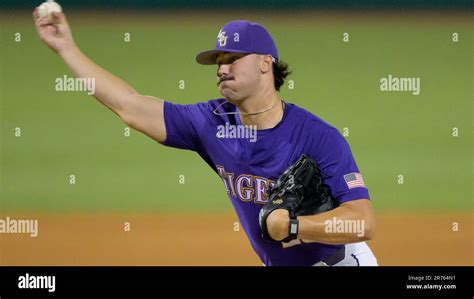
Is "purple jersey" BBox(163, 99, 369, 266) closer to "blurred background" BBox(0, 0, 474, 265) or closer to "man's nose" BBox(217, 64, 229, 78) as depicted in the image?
"man's nose" BBox(217, 64, 229, 78)

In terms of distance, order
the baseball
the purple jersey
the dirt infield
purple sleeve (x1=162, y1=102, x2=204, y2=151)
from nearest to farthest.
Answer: the baseball → the purple jersey → purple sleeve (x1=162, y1=102, x2=204, y2=151) → the dirt infield

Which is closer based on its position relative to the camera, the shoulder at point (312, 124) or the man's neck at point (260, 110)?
the shoulder at point (312, 124)

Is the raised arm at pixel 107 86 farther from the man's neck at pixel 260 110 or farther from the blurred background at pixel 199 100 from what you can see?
the blurred background at pixel 199 100

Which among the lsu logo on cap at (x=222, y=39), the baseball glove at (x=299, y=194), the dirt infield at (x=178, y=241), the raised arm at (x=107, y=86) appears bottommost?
the dirt infield at (x=178, y=241)

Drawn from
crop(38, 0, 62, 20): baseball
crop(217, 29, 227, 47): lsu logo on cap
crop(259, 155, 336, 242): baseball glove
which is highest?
crop(38, 0, 62, 20): baseball

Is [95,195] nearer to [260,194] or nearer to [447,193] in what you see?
[447,193]

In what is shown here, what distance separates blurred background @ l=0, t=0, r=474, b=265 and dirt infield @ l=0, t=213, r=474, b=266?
3 cm

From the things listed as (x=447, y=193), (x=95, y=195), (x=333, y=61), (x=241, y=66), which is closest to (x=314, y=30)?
(x=333, y=61)

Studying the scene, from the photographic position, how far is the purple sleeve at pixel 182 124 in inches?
199

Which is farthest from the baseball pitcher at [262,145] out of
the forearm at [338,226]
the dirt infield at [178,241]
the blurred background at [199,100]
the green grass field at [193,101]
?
the green grass field at [193,101]

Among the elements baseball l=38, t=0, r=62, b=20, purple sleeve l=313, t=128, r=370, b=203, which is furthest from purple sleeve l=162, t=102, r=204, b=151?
baseball l=38, t=0, r=62, b=20

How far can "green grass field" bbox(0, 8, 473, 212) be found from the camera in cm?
938

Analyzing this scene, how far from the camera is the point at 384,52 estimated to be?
9.87m

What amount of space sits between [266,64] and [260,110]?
0.29 m
